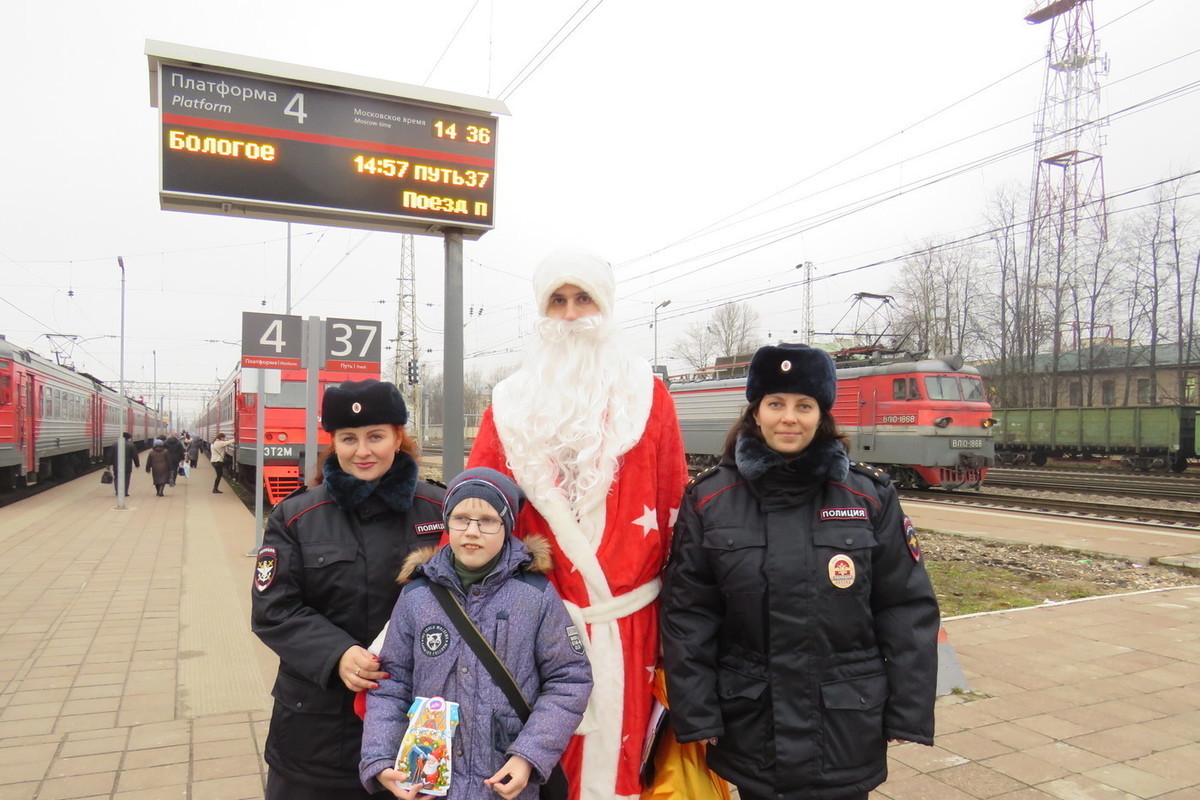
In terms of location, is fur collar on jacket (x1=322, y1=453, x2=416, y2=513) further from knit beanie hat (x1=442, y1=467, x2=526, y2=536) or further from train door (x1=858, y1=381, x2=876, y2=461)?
train door (x1=858, y1=381, x2=876, y2=461)

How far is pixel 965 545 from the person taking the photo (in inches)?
385

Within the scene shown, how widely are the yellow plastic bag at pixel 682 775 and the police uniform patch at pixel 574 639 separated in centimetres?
32

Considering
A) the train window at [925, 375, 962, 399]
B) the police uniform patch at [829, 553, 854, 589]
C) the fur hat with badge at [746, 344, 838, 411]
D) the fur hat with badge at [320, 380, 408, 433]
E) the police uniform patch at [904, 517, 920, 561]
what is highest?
the train window at [925, 375, 962, 399]

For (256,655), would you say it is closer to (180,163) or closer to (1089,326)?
(180,163)

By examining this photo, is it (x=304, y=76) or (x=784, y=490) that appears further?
(x=304, y=76)

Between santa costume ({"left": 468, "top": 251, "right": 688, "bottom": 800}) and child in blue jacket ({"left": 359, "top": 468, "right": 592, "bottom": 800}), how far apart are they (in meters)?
0.19

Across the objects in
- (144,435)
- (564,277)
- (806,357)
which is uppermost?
(564,277)

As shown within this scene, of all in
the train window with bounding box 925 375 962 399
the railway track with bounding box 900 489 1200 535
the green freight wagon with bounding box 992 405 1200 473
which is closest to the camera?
the railway track with bounding box 900 489 1200 535

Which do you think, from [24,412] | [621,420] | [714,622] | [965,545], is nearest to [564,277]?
[621,420]

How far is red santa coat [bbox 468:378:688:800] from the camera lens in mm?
2115

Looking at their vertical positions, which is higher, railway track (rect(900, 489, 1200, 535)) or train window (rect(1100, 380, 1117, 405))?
train window (rect(1100, 380, 1117, 405))

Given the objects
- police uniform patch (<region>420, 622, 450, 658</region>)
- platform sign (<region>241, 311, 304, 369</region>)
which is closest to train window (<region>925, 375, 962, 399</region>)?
platform sign (<region>241, 311, 304, 369</region>)

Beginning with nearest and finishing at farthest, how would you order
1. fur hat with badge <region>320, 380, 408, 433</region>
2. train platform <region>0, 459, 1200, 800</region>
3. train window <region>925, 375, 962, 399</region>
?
fur hat with badge <region>320, 380, 408, 433</region>, train platform <region>0, 459, 1200, 800</region>, train window <region>925, 375, 962, 399</region>

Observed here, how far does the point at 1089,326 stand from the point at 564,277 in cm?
3493
